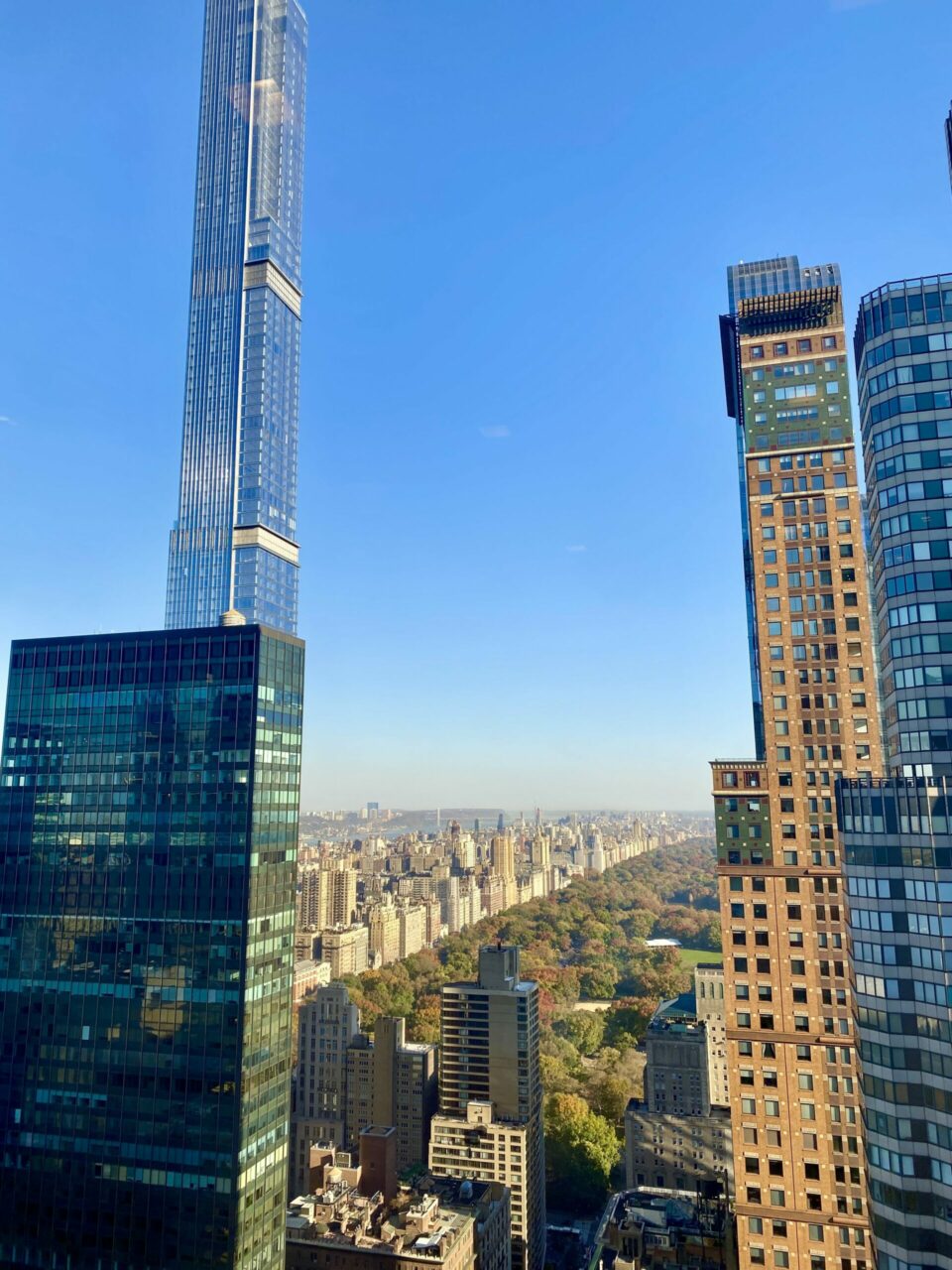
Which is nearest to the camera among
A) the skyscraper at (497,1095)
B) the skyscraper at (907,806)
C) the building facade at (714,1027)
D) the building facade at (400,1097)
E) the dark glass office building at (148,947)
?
the skyscraper at (907,806)

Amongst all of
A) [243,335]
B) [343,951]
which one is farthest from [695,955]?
[243,335]

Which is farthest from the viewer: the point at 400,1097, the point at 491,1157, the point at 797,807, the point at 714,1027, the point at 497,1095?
the point at 714,1027

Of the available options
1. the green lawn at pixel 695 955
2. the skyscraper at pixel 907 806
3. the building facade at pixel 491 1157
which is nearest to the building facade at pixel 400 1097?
the building facade at pixel 491 1157

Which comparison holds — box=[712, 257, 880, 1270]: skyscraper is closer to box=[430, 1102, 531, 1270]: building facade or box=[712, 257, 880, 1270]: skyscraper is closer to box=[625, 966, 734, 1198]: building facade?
box=[625, 966, 734, 1198]: building facade

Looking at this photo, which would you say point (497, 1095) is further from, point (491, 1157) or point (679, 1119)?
point (679, 1119)

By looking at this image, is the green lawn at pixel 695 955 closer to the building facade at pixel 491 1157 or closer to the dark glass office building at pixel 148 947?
the building facade at pixel 491 1157

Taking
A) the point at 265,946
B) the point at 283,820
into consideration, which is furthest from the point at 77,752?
the point at 265,946
